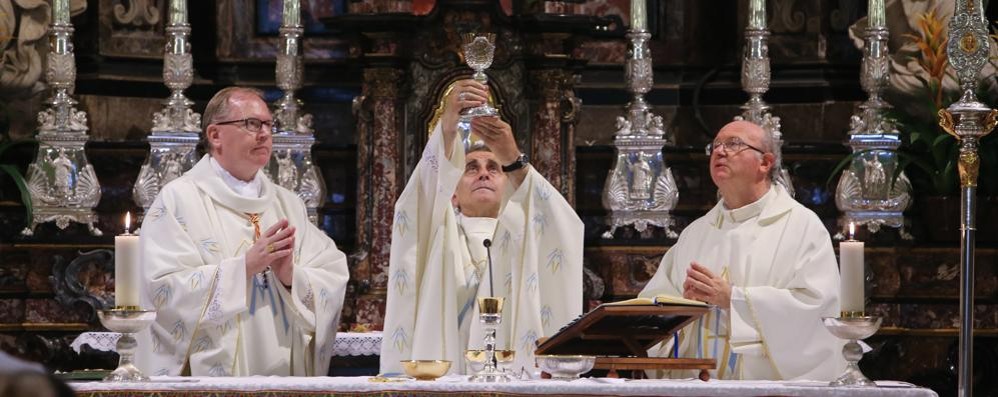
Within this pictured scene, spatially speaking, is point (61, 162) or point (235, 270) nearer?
point (235, 270)

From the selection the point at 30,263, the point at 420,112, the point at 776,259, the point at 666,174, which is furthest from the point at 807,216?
the point at 30,263

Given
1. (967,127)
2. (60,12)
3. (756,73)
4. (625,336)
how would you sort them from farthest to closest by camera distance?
(756,73)
(60,12)
(967,127)
(625,336)

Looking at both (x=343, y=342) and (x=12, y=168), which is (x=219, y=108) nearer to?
(x=343, y=342)

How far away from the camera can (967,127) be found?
6.12m

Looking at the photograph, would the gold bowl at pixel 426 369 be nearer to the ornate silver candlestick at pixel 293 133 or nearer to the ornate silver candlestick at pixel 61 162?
the ornate silver candlestick at pixel 293 133

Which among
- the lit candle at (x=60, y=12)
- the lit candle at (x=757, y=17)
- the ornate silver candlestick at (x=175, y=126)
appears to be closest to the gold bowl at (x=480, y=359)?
the ornate silver candlestick at (x=175, y=126)

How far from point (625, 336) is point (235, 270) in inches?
59.8

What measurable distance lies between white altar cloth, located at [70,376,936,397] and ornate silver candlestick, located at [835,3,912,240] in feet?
10.8

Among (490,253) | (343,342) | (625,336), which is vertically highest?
(490,253)

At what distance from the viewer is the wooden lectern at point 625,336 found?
213 inches

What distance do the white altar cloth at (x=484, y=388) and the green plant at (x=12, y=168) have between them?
3.38m

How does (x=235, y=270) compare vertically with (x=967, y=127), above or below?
below

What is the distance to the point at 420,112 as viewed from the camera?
8.69 metres

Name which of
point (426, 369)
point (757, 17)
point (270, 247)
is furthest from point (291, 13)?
point (426, 369)
